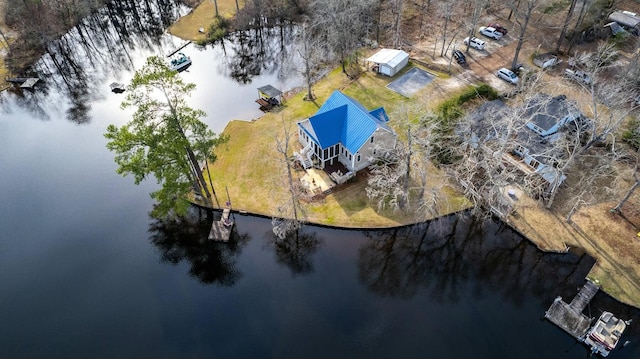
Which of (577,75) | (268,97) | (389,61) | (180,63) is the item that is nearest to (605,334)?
(577,75)

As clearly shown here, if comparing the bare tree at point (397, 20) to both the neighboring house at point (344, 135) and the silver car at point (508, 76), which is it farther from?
the neighboring house at point (344, 135)

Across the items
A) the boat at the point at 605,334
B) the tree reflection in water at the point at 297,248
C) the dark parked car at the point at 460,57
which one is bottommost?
the boat at the point at 605,334

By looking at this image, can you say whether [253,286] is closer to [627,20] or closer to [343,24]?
[343,24]

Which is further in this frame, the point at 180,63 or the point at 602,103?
the point at 180,63

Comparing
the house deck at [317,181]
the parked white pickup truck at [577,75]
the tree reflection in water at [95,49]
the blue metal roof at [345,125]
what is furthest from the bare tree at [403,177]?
the tree reflection in water at [95,49]

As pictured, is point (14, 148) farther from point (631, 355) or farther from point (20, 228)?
point (631, 355)

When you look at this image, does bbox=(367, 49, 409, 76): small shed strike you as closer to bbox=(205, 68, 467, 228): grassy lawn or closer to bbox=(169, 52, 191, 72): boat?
bbox=(205, 68, 467, 228): grassy lawn
